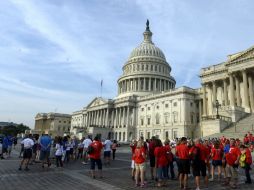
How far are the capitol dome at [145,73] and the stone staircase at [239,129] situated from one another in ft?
187

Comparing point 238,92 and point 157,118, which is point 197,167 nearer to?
point 238,92

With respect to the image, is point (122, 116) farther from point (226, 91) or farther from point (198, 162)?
point (198, 162)

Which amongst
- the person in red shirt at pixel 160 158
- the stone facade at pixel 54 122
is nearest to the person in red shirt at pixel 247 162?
the person in red shirt at pixel 160 158

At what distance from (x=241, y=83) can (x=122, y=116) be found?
45480 millimetres

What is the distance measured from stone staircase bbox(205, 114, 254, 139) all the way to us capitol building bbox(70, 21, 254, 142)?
116cm

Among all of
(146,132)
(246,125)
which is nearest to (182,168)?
(246,125)

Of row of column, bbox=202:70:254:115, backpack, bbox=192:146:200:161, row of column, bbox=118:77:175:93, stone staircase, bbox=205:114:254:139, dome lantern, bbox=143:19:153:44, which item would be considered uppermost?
dome lantern, bbox=143:19:153:44

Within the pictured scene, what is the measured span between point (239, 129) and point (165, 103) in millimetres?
39801

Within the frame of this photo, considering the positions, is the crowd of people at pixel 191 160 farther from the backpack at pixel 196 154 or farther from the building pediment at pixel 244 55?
the building pediment at pixel 244 55

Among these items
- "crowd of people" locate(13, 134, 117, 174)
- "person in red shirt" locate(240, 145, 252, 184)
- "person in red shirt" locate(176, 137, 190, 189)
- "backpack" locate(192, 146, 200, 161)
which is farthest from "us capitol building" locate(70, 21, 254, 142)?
"person in red shirt" locate(176, 137, 190, 189)

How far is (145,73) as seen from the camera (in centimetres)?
10181

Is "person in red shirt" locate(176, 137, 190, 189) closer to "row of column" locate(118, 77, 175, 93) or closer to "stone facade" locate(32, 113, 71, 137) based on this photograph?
"row of column" locate(118, 77, 175, 93)

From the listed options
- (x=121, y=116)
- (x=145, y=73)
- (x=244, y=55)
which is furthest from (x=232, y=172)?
(x=145, y=73)

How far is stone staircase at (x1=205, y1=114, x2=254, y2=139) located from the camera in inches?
1370
